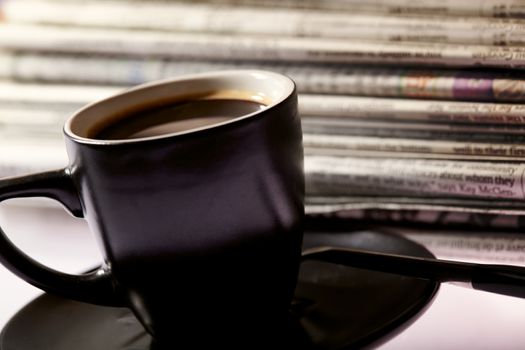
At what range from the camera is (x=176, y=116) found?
388mm

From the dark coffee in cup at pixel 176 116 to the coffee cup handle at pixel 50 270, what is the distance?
3 cm

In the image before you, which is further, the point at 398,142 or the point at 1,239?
the point at 398,142

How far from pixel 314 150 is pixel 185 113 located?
12 cm

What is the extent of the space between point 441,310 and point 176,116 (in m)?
0.16

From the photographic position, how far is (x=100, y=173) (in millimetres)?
320

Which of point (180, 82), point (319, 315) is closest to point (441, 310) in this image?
point (319, 315)

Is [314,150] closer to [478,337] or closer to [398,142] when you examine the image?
[398,142]

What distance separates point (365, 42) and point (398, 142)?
0.21ft

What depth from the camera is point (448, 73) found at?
0.44 m

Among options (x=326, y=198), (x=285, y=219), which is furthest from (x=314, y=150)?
(x=285, y=219)

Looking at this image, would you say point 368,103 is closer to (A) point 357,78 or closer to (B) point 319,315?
(A) point 357,78

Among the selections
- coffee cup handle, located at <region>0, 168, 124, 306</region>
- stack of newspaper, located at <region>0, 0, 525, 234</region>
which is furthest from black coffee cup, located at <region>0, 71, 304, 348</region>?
stack of newspaper, located at <region>0, 0, 525, 234</region>

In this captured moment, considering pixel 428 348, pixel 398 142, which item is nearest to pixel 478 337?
pixel 428 348

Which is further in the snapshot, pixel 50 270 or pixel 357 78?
pixel 357 78
